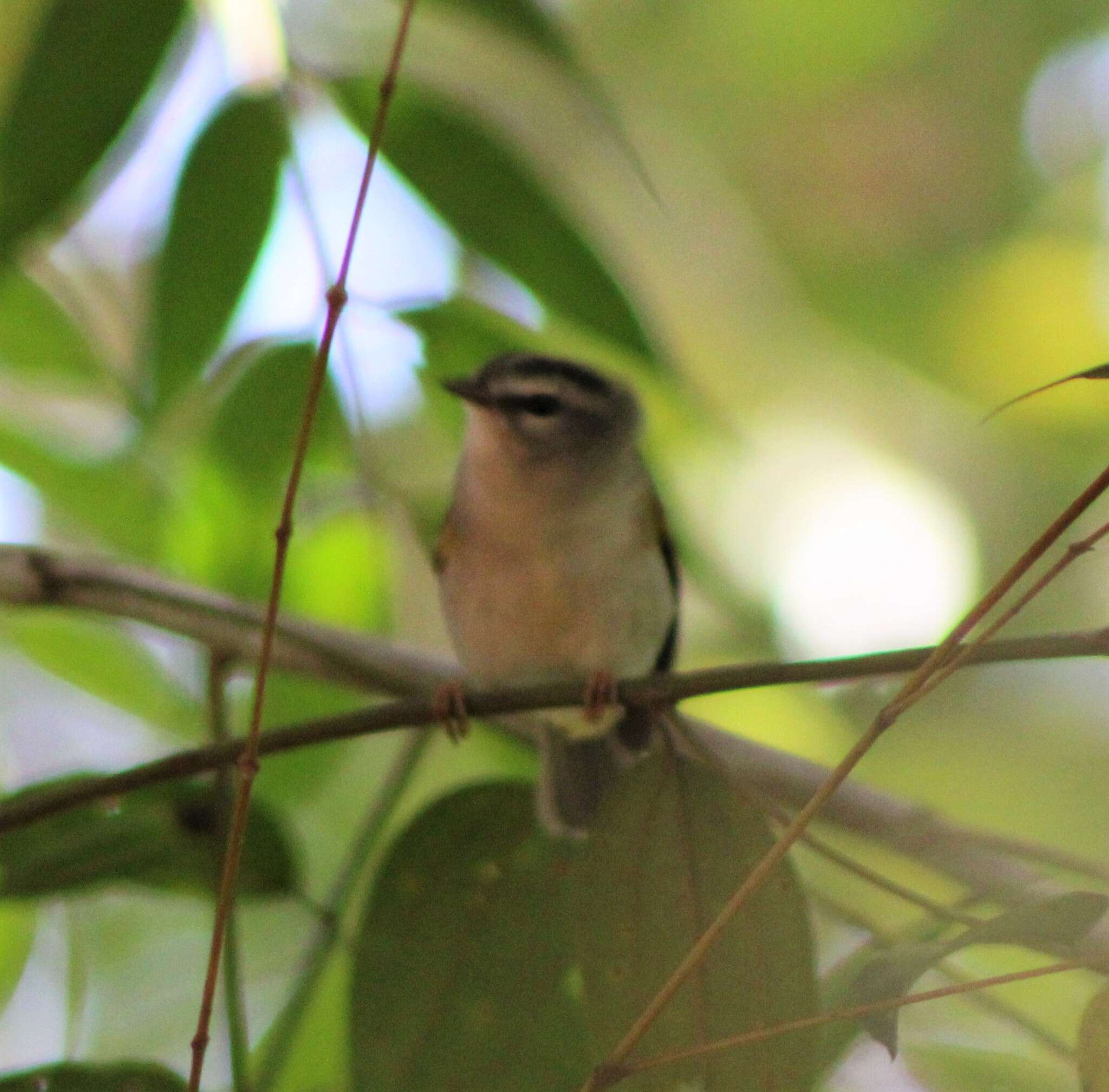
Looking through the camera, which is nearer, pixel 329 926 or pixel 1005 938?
pixel 1005 938

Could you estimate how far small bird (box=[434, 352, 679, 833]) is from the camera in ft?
5.39

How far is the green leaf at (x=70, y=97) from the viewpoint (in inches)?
43.1

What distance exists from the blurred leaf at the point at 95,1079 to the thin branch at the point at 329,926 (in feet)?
0.25

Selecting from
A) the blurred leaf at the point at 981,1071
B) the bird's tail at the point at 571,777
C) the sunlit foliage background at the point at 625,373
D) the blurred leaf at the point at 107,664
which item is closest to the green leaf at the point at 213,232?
the sunlit foliage background at the point at 625,373

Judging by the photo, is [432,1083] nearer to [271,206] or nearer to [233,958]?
[233,958]

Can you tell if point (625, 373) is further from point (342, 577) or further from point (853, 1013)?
point (853, 1013)

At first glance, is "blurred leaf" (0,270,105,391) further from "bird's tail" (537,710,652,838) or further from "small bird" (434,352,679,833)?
"bird's tail" (537,710,652,838)

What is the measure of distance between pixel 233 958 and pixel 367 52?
4.71 feet

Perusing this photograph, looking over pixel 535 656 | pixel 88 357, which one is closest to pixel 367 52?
pixel 88 357

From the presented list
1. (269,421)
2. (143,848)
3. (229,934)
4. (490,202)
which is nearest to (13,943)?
(143,848)

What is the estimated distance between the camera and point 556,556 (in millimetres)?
1660

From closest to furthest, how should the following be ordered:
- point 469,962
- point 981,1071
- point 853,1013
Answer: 1. point 853,1013
2. point 981,1071
3. point 469,962

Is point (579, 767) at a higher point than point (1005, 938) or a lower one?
higher

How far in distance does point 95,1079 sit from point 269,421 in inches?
25.0
